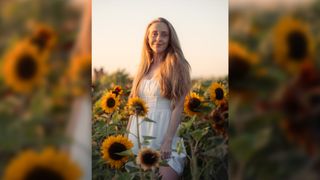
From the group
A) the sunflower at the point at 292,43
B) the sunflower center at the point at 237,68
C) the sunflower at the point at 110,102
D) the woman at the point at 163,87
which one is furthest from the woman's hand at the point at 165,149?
the sunflower at the point at 292,43

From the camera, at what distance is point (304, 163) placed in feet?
6.10

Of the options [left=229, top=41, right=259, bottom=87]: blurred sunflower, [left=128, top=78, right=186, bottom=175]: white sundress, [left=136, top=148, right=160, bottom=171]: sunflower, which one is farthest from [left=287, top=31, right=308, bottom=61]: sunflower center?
[left=136, top=148, right=160, bottom=171]: sunflower

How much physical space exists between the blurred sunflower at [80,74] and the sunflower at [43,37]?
99mm

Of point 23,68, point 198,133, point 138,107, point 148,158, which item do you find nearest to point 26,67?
point 23,68

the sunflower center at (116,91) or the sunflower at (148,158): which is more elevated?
the sunflower center at (116,91)

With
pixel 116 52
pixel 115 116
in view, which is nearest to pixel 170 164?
pixel 115 116

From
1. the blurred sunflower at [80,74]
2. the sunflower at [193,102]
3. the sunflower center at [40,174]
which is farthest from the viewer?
the sunflower at [193,102]

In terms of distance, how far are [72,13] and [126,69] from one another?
0.30 m

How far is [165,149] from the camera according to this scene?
197cm

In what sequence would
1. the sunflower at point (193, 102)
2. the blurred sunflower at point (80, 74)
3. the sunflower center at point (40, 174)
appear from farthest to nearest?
1. the sunflower at point (193, 102)
2. the blurred sunflower at point (80, 74)
3. the sunflower center at point (40, 174)

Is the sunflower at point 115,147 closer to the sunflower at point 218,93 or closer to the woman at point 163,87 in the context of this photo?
the woman at point 163,87

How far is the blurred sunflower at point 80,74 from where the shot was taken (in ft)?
6.09

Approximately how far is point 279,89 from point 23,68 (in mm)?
881

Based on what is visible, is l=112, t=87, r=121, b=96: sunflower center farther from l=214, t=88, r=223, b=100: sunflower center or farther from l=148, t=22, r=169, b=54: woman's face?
l=214, t=88, r=223, b=100: sunflower center
